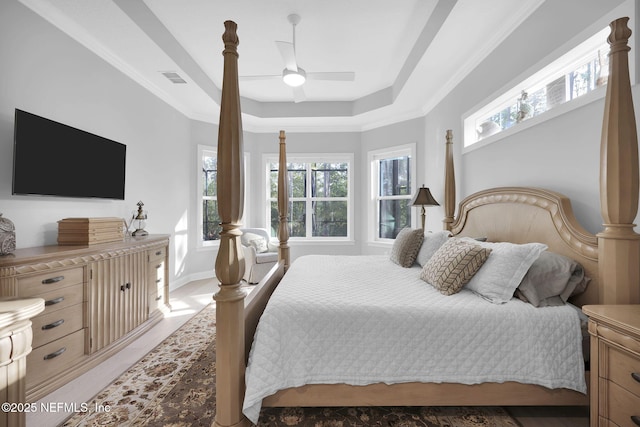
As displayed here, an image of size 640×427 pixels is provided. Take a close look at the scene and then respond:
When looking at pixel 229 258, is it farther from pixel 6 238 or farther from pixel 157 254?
pixel 157 254

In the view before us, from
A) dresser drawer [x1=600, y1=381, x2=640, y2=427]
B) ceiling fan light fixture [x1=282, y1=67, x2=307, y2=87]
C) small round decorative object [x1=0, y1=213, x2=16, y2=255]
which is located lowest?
dresser drawer [x1=600, y1=381, x2=640, y2=427]

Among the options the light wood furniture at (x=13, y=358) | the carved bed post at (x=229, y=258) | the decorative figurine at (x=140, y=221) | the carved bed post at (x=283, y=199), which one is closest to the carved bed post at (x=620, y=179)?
the carved bed post at (x=229, y=258)

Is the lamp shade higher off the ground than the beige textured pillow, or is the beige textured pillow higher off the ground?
the lamp shade

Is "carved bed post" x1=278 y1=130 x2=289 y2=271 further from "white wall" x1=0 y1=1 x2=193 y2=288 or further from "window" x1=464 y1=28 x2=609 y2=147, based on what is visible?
"window" x1=464 y1=28 x2=609 y2=147

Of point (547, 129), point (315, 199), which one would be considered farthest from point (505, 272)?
point (315, 199)

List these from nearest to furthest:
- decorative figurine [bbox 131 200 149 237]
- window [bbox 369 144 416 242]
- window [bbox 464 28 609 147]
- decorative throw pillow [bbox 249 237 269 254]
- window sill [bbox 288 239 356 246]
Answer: window [bbox 464 28 609 147], decorative figurine [bbox 131 200 149 237], decorative throw pillow [bbox 249 237 269 254], window [bbox 369 144 416 242], window sill [bbox 288 239 356 246]

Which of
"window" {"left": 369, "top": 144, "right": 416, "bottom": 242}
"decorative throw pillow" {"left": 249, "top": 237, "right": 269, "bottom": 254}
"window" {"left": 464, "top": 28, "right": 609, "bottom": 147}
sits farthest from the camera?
"window" {"left": 369, "top": 144, "right": 416, "bottom": 242}

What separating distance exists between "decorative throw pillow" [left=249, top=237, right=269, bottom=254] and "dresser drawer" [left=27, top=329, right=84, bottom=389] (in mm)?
2595

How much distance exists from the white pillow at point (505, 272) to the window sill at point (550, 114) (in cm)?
93

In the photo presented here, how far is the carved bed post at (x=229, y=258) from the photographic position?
4.26ft

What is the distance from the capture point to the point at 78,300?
2010 millimetres

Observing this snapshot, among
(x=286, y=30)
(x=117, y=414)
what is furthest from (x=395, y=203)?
(x=117, y=414)

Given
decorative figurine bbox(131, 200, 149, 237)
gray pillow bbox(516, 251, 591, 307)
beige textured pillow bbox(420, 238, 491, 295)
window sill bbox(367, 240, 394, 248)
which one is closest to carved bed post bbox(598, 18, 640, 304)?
gray pillow bbox(516, 251, 591, 307)

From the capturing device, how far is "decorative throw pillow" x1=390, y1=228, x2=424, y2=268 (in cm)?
253
